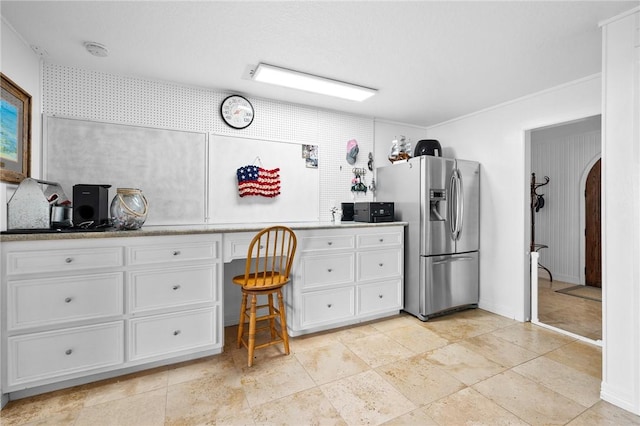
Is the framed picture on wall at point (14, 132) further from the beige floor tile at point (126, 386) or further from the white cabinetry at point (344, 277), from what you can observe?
the white cabinetry at point (344, 277)

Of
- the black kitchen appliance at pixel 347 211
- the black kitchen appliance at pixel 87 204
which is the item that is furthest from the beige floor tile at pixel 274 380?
the black kitchen appliance at pixel 347 211

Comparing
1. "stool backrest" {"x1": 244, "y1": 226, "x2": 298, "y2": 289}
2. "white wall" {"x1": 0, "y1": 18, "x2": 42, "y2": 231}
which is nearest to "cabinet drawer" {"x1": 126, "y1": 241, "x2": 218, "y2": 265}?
"stool backrest" {"x1": 244, "y1": 226, "x2": 298, "y2": 289}

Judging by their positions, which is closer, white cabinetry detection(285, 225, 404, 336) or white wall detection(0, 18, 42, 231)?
white wall detection(0, 18, 42, 231)

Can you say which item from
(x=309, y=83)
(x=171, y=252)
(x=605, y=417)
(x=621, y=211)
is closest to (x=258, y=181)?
(x=309, y=83)

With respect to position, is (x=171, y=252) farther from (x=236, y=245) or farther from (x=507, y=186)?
(x=507, y=186)

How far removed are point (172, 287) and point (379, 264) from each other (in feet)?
6.64

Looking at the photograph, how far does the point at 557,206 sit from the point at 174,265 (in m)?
5.91

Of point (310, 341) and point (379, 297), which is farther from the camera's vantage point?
point (379, 297)

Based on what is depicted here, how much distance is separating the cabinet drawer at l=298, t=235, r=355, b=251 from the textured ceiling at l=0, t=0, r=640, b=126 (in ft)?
5.01

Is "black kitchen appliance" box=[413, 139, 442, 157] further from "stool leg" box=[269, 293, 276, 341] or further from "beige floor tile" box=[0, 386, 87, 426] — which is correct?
"beige floor tile" box=[0, 386, 87, 426]

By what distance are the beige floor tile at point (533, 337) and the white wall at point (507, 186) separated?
23cm

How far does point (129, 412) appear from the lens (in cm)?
184

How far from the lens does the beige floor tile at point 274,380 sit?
2014 millimetres

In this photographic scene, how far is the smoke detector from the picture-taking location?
2243mm
